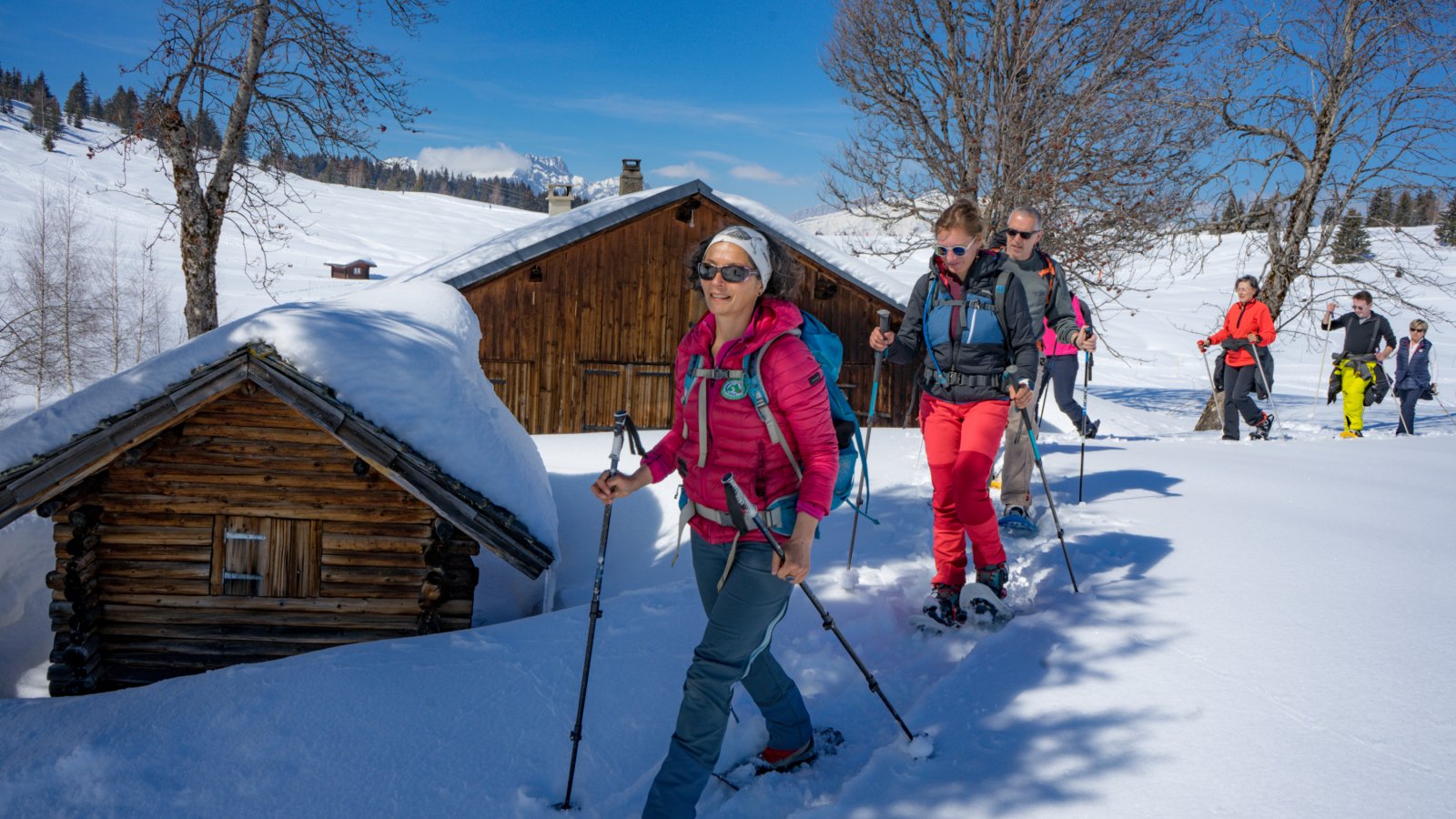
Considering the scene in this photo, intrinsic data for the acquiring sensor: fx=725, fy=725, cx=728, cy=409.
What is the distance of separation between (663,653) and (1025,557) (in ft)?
8.80

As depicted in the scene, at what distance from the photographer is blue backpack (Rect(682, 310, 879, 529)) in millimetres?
2424

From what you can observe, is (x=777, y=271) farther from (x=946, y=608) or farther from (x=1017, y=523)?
(x=1017, y=523)

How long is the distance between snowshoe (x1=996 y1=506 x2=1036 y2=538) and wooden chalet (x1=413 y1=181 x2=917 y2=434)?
302 inches

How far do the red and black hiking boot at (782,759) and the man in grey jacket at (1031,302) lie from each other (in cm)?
260

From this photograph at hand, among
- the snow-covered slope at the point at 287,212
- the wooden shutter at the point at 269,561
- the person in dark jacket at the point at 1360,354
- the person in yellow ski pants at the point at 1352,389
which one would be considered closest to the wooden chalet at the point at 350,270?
the snow-covered slope at the point at 287,212

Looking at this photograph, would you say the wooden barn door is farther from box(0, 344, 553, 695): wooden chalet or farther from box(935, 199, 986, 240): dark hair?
box(935, 199, 986, 240): dark hair

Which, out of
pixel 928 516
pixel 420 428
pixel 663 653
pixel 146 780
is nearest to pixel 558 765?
pixel 663 653

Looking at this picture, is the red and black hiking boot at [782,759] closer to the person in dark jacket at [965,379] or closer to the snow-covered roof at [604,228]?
the person in dark jacket at [965,379]

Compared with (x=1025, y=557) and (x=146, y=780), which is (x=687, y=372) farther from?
(x=1025, y=557)

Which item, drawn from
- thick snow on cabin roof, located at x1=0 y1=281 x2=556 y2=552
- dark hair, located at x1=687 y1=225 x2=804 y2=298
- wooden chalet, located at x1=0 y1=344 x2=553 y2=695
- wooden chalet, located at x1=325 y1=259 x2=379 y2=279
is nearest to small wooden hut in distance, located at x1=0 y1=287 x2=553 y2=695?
wooden chalet, located at x1=0 y1=344 x2=553 y2=695

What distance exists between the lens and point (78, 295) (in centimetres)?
2762

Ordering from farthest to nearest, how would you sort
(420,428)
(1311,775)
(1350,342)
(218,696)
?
(1350,342)
(420,428)
(218,696)
(1311,775)

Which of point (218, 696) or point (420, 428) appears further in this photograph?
point (420, 428)

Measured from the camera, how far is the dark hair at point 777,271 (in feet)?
8.50
